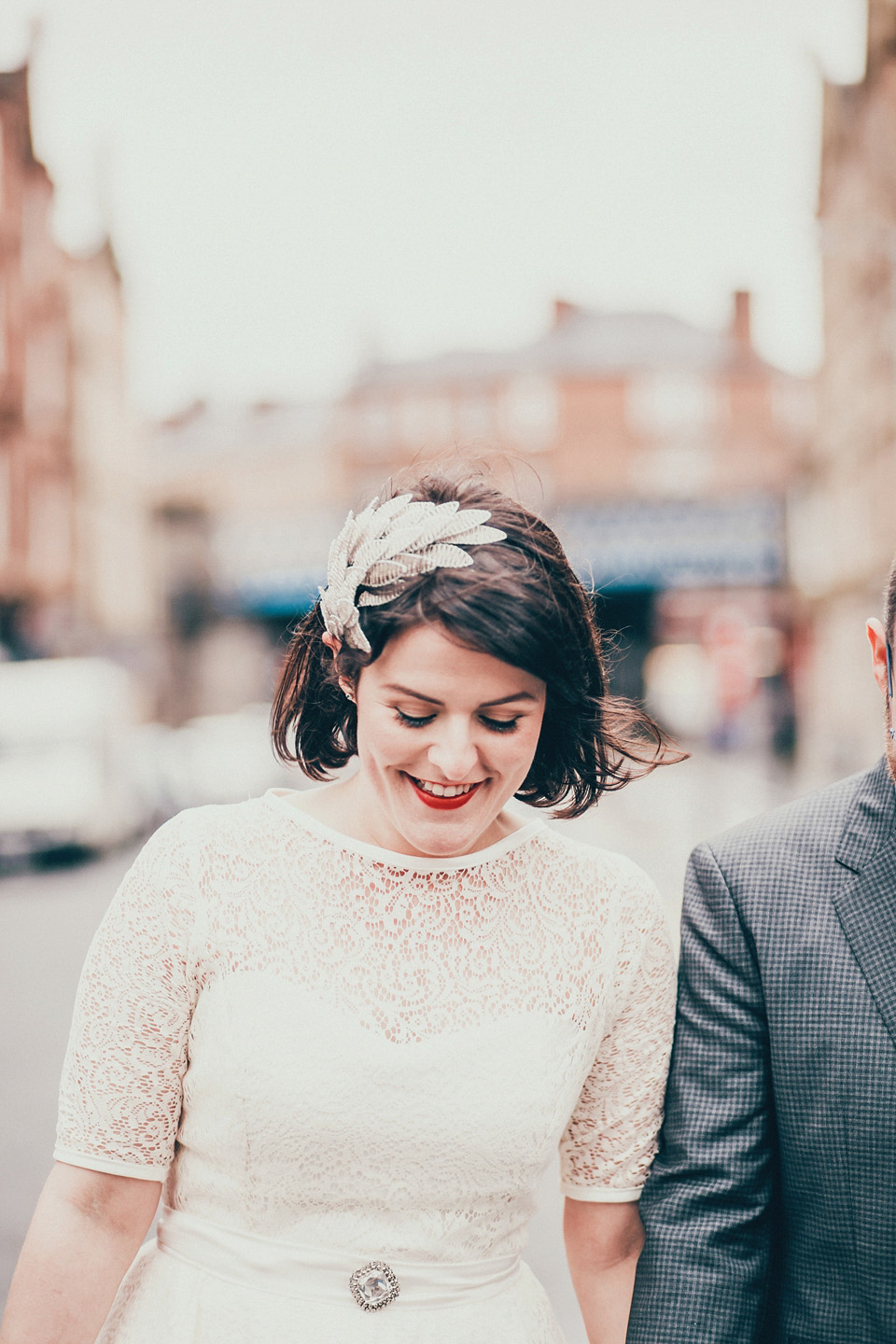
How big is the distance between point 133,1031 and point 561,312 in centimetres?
4922

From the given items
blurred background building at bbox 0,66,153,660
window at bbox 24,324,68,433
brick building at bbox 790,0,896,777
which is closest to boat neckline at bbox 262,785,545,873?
brick building at bbox 790,0,896,777

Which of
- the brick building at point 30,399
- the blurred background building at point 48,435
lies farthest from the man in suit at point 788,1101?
the brick building at point 30,399

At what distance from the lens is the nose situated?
1.67m

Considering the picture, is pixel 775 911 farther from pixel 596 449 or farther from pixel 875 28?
pixel 596 449

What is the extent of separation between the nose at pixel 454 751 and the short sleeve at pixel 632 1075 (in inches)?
15.3

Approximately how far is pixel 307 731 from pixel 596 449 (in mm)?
45184

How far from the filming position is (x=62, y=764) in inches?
611

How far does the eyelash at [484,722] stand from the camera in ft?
5.63

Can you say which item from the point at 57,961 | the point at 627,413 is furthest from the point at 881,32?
the point at 627,413

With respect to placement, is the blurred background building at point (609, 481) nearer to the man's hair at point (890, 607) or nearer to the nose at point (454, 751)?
the man's hair at point (890, 607)

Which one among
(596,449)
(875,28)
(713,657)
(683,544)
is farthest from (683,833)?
(596,449)

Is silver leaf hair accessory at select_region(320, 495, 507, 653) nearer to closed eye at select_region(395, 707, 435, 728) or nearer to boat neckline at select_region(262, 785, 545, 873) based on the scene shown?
closed eye at select_region(395, 707, 435, 728)

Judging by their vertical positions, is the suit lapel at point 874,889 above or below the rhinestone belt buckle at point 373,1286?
above

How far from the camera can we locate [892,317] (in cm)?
2161
